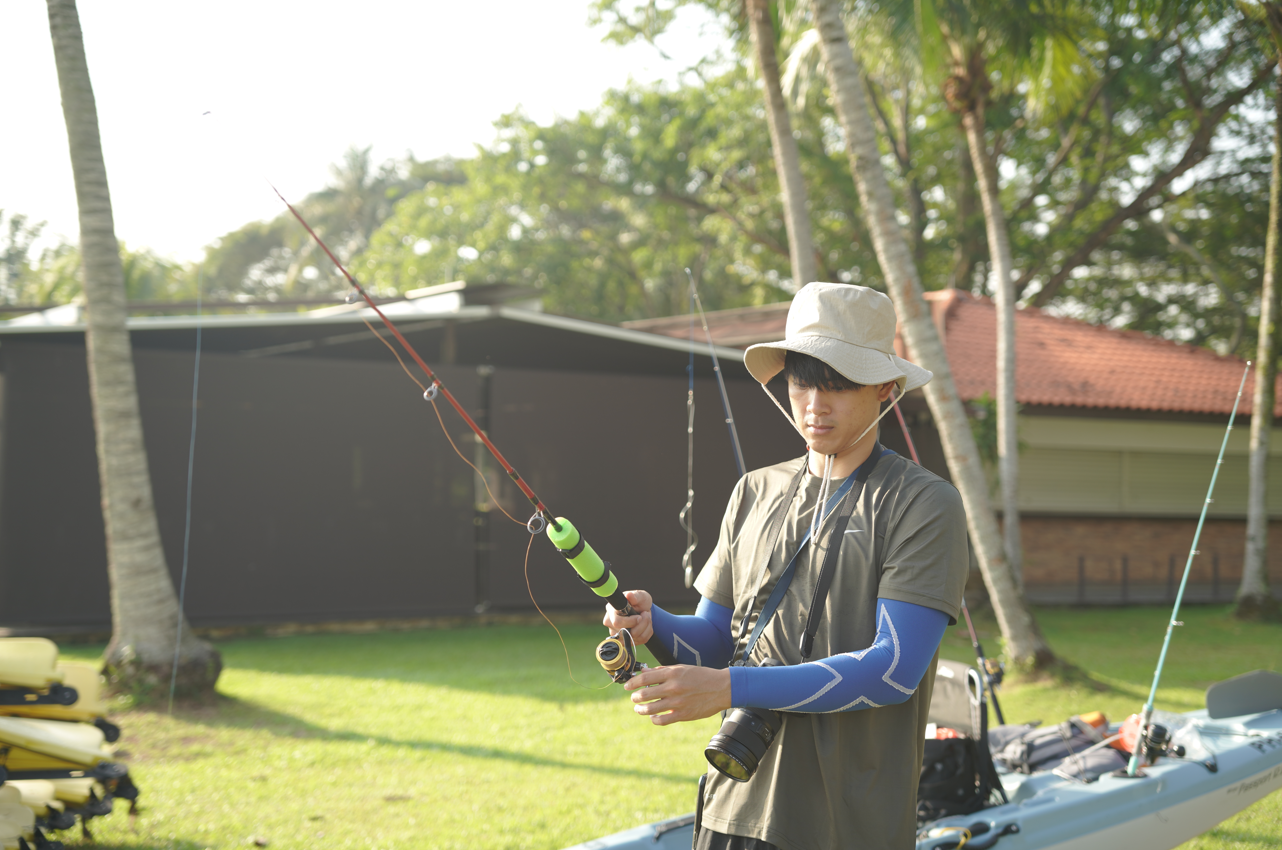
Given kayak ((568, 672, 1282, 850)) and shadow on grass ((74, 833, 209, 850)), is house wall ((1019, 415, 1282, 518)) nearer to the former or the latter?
kayak ((568, 672, 1282, 850))

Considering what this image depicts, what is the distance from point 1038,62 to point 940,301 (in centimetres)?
689

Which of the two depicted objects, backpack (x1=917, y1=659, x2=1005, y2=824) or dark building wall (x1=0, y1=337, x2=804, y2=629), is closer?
backpack (x1=917, y1=659, x2=1005, y2=824)

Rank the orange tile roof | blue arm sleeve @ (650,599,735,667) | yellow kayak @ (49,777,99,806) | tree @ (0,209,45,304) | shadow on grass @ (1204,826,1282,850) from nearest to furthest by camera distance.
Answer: blue arm sleeve @ (650,599,735,667) < yellow kayak @ (49,777,99,806) < shadow on grass @ (1204,826,1282,850) < the orange tile roof < tree @ (0,209,45,304)

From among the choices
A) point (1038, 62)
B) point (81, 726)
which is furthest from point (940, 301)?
point (81, 726)

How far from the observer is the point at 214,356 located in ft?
37.3

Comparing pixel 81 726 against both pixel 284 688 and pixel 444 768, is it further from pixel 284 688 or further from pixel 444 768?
pixel 284 688

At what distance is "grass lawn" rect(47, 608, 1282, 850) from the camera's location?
4.77 metres

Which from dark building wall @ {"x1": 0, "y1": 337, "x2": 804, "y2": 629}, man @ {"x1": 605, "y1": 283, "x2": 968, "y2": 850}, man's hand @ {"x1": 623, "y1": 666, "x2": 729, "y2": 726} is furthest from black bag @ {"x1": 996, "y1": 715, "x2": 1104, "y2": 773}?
dark building wall @ {"x1": 0, "y1": 337, "x2": 804, "y2": 629}

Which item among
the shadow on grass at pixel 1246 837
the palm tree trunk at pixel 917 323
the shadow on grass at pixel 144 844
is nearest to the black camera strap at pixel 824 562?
the shadow on grass at pixel 144 844

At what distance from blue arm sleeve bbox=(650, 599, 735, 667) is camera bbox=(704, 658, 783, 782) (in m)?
0.29

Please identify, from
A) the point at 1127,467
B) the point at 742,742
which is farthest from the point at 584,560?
the point at 1127,467

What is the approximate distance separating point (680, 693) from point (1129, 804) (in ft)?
10.4

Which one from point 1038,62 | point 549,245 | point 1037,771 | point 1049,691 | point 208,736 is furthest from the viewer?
point 549,245

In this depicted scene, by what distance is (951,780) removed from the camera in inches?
151
